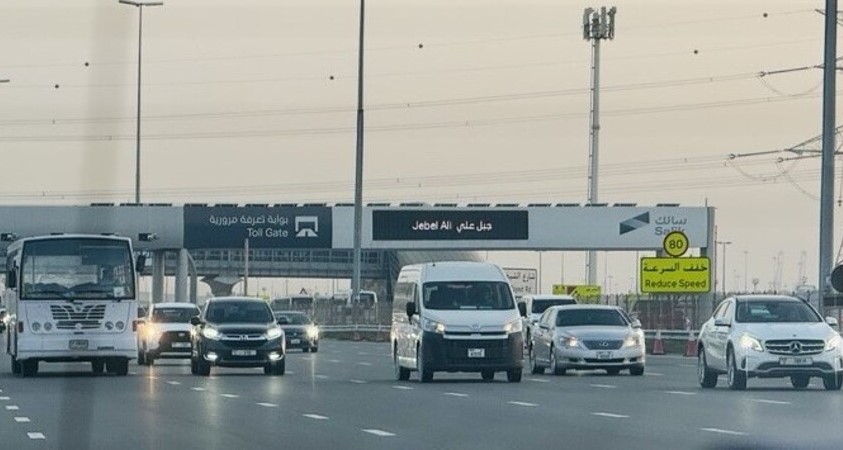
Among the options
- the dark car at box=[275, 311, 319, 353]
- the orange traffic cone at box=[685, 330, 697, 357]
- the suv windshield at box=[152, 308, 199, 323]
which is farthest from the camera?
the dark car at box=[275, 311, 319, 353]

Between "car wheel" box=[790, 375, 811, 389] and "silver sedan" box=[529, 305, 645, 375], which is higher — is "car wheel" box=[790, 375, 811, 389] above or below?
below

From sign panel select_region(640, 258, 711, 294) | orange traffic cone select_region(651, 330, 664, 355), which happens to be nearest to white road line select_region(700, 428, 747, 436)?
orange traffic cone select_region(651, 330, 664, 355)

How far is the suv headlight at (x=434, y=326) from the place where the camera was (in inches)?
1639

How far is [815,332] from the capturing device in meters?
37.9

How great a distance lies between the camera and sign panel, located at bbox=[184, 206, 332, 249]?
103 metres

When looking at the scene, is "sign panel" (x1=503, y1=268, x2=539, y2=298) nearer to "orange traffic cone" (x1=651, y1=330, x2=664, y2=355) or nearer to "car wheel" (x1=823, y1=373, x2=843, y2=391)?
"orange traffic cone" (x1=651, y1=330, x2=664, y2=355)

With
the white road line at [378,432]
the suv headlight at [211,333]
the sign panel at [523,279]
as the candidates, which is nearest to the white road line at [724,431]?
the white road line at [378,432]

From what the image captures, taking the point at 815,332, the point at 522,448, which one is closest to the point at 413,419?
the point at 522,448

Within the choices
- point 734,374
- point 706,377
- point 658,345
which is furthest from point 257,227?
point 734,374

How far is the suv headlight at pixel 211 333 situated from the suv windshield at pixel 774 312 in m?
12.4

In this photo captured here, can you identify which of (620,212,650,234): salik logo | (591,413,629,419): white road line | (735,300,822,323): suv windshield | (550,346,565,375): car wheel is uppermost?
(620,212,650,234): salik logo

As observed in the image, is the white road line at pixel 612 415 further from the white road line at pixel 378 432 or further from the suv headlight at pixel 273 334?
the suv headlight at pixel 273 334

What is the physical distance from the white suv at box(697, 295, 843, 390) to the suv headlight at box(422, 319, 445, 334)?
5116 millimetres

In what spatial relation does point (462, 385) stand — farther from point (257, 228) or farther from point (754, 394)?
point (257, 228)
